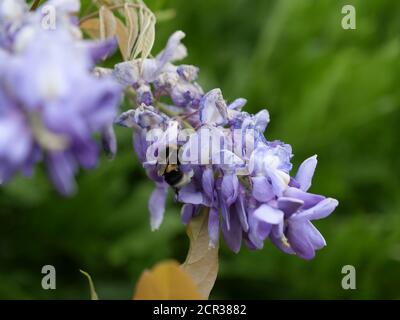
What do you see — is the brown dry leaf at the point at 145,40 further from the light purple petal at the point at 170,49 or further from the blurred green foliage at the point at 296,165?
the blurred green foliage at the point at 296,165

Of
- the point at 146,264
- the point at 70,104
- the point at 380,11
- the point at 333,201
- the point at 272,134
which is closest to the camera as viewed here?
the point at 70,104

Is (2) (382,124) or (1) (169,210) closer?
(1) (169,210)

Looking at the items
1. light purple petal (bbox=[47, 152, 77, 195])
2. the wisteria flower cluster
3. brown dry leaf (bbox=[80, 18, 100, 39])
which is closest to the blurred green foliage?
brown dry leaf (bbox=[80, 18, 100, 39])

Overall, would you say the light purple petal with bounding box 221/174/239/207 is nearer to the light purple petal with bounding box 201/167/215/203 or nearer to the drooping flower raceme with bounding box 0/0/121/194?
the light purple petal with bounding box 201/167/215/203

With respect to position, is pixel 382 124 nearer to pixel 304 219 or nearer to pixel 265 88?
pixel 265 88

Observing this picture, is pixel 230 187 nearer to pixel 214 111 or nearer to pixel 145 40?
pixel 214 111
